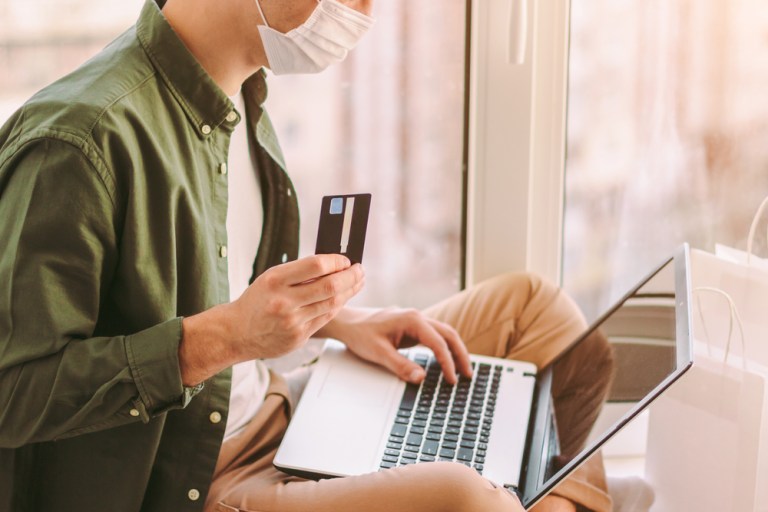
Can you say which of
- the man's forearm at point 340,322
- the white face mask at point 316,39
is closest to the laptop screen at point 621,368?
the man's forearm at point 340,322

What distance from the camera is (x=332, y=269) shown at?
830 mm

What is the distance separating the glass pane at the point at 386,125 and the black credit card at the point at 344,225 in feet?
2.06

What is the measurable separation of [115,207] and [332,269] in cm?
24

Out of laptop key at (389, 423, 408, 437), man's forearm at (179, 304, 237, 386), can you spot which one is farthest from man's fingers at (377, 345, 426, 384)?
man's forearm at (179, 304, 237, 386)

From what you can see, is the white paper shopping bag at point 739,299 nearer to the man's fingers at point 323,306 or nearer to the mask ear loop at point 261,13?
the man's fingers at point 323,306

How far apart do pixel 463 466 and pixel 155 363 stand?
1.15ft

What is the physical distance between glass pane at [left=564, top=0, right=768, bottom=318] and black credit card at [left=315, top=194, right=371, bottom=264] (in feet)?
2.48

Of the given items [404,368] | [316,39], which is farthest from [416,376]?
[316,39]

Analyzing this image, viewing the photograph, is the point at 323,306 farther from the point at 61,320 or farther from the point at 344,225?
the point at 61,320

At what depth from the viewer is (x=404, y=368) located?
1.18 metres

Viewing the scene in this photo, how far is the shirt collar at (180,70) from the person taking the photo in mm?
959

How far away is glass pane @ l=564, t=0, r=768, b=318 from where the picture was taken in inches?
54.8

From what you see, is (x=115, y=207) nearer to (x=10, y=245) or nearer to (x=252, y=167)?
(x=10, y=245)

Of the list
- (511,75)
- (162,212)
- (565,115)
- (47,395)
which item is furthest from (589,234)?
(47,395)
